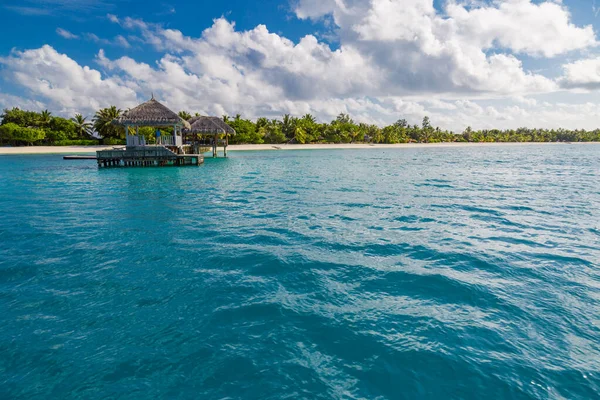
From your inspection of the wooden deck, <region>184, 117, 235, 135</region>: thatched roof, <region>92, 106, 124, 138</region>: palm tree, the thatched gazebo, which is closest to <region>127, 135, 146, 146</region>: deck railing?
the thatched gazebo

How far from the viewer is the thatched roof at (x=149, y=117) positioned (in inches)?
1153

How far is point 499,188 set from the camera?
18.6 metres

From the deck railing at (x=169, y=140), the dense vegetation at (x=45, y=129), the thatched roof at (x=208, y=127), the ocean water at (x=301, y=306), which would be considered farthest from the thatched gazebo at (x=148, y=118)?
the dense vegetation at (x=45, y=129)

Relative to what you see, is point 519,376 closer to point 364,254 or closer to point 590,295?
point 590,295

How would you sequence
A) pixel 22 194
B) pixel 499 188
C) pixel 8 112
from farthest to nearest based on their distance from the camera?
1. pixel 8 112
2. pixel 499 188
3. pixel 22 194

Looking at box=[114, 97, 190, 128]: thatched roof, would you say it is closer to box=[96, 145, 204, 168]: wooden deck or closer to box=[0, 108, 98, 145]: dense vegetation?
box=[96, 145, 204, 168]: wooden deck

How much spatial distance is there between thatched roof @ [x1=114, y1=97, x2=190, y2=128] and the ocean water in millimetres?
18610

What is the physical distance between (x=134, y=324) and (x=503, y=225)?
10.0 m

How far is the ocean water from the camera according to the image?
4078mm

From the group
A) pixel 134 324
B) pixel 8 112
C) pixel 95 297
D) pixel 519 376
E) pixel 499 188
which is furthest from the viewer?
pixel 8 112

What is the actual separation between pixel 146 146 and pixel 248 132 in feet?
129

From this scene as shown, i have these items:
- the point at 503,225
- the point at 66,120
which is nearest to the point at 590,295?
the point at 503,225

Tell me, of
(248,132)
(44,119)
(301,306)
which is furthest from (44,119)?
(301,306)

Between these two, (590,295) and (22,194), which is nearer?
(590,295)
